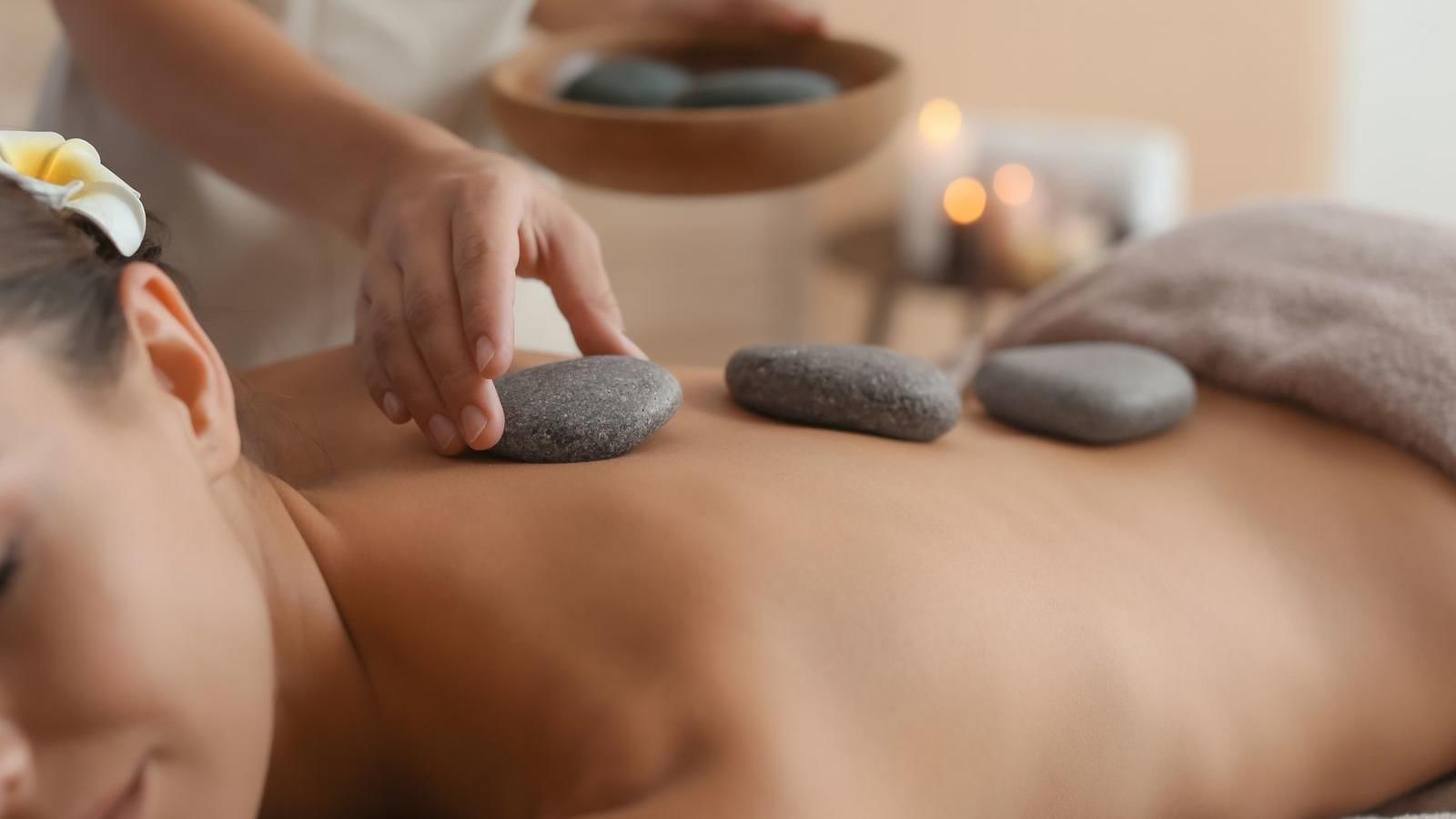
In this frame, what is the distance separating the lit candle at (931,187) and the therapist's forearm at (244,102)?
4.85ft

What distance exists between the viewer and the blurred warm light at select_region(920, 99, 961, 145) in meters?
2.47

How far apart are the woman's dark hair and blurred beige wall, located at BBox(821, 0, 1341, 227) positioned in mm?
2141

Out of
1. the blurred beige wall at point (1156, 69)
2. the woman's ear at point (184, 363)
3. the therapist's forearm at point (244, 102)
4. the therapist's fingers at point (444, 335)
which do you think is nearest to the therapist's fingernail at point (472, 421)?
the therapist's fingers at point (444, 335)

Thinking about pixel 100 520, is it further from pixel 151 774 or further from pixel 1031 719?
pixel 1031 719

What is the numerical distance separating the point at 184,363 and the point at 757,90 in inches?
26.6

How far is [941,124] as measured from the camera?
8.16ft

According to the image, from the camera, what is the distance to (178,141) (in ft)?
3.67

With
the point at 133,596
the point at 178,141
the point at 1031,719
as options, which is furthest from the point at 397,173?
the point at 1031,719

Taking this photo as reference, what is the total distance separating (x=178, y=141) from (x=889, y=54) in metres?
0.66

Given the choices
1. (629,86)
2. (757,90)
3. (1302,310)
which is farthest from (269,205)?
(1302,310)

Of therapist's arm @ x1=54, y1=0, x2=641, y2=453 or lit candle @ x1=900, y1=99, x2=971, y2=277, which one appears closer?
therapist's arm @ x1=54, y1=0, x2=641, y2=453

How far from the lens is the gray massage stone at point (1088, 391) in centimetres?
99

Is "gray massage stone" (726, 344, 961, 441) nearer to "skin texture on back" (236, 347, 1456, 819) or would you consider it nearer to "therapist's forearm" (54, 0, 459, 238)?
"skin texture on back" (236, 347, 1456, 819)

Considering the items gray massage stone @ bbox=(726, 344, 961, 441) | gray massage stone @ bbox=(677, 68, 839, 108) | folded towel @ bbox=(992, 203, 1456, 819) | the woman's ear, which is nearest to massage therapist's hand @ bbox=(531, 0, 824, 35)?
gray massage stone @ bbox=(677, 68, 839, 108)
